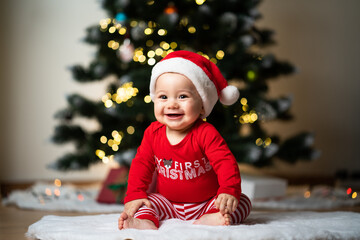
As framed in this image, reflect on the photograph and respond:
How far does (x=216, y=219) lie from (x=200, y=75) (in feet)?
1.23

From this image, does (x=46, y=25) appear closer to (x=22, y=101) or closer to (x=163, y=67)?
(x=22, y=101)

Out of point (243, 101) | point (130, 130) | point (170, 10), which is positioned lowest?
point (130, 130)

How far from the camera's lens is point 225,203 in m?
1.02

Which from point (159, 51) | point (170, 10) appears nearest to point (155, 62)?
point (159, 51)

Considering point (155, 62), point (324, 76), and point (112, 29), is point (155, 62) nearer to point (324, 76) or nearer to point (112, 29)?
point (112, 29)

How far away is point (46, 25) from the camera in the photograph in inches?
99.3

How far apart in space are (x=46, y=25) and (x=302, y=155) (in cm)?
167

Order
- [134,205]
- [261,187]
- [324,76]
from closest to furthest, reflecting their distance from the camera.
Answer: [134,205] → [261,187] → [324,76]

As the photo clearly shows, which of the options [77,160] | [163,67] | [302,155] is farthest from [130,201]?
[302,155]

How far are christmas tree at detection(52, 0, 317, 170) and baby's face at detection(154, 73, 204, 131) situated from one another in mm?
646

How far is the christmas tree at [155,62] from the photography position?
1.79 m

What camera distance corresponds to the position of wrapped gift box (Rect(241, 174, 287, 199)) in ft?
5.82

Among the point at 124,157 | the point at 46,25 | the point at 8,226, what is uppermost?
the point at 46,25

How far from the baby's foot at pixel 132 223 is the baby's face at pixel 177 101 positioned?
26 cm
